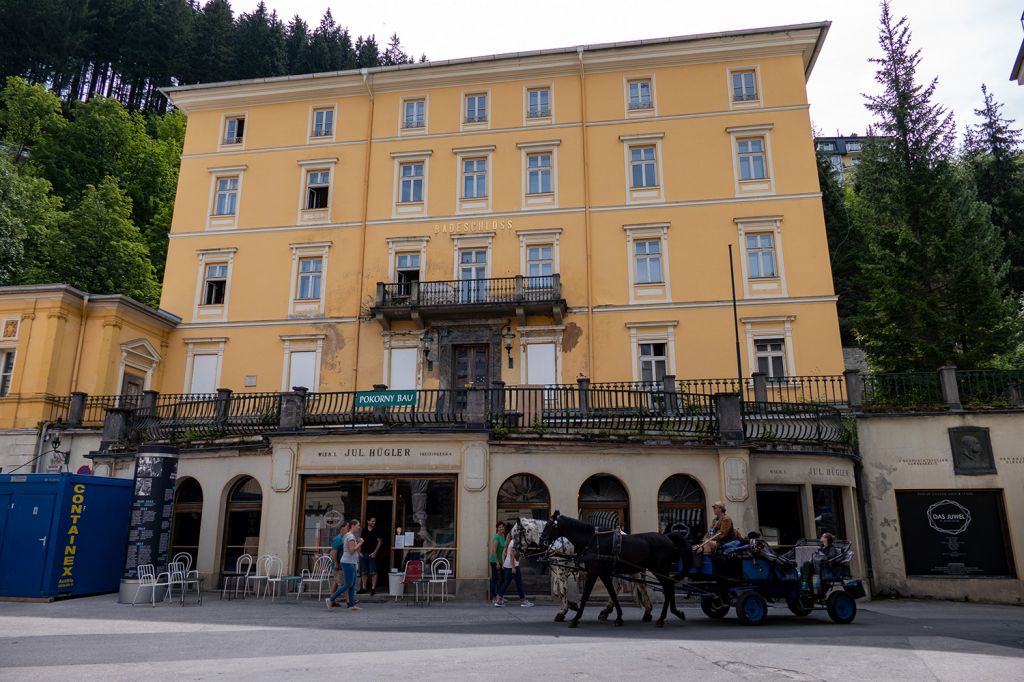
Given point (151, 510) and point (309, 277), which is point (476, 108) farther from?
point (151, 510)

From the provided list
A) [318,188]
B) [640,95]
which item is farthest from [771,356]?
[318,188]

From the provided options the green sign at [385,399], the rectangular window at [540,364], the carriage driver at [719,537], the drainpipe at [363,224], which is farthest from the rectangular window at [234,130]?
the carriage driver at [719,537]

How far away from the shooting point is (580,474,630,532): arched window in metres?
16.2

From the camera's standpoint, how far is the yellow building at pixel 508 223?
2720cm

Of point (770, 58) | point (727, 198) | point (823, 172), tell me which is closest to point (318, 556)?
point (727, 198)

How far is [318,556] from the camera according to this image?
16062 millimetres

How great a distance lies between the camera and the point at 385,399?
17.1m

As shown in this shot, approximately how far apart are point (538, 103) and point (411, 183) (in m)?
6.61

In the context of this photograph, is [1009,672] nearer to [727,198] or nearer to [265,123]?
[727,198]

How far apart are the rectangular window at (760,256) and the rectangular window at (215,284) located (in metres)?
22.2

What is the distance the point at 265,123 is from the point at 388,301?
1162 centimetres

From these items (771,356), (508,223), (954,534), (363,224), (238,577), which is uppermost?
(363,224)

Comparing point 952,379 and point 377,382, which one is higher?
point 377,382

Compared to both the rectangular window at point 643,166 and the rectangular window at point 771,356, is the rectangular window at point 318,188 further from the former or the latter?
the rectangular window at point 771,356
